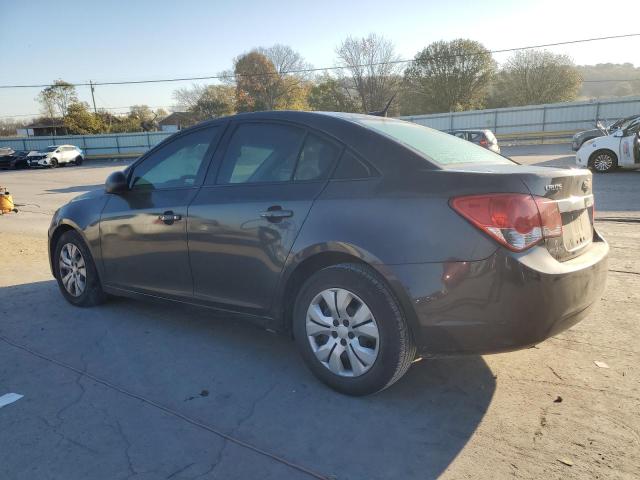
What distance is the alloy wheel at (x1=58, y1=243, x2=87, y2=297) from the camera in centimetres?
473

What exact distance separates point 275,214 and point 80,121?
56.8 meters

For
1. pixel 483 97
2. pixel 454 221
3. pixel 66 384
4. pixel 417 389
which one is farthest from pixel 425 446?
pixel 483 97

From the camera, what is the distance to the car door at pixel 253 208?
3.15 m

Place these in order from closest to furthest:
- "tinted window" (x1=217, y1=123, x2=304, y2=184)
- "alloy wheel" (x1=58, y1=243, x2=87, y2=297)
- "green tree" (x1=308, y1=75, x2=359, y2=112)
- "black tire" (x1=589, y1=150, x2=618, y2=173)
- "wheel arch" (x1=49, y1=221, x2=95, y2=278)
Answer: "tinted window" (x1=217, y1=123, x2=304, y2=184) → "wheel arch" (x1=49, y1=221, x2=95, y2=278) → "alloy wheel" (x1=58, y1=243, x2=87, y2=297) → "black tire" (x1=589, y1=150, x2=618, y2=173) → "green tree" (x1=308, y1=75, x2=359, y2=112)

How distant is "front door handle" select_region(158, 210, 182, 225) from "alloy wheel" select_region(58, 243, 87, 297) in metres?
1.37

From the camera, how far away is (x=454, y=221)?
2580 millimetres

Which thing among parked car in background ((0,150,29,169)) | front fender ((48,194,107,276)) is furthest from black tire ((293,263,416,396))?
parked car in background ((0,150,29,169))

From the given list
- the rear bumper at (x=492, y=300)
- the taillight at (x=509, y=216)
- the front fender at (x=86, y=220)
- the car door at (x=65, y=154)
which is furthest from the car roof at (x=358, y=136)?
the car door at (x=65, y=154)

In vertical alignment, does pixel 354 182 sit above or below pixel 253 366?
above

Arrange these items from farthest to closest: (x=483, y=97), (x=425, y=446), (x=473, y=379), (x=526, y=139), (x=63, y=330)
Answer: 1. (x=483, y=97)
2. (x=526, y=139)
3. (x=63, y=330)
4. (x=473, y=379)
5. (x=425, y=446)

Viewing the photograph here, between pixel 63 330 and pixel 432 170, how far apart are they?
3.43 m

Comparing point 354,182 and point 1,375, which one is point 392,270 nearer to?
point 354,182

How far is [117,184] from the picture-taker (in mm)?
4215

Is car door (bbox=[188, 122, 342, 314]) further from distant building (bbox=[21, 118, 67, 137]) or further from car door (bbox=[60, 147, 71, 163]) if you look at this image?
distant building (bbox=[21, 118, 67, 137])
